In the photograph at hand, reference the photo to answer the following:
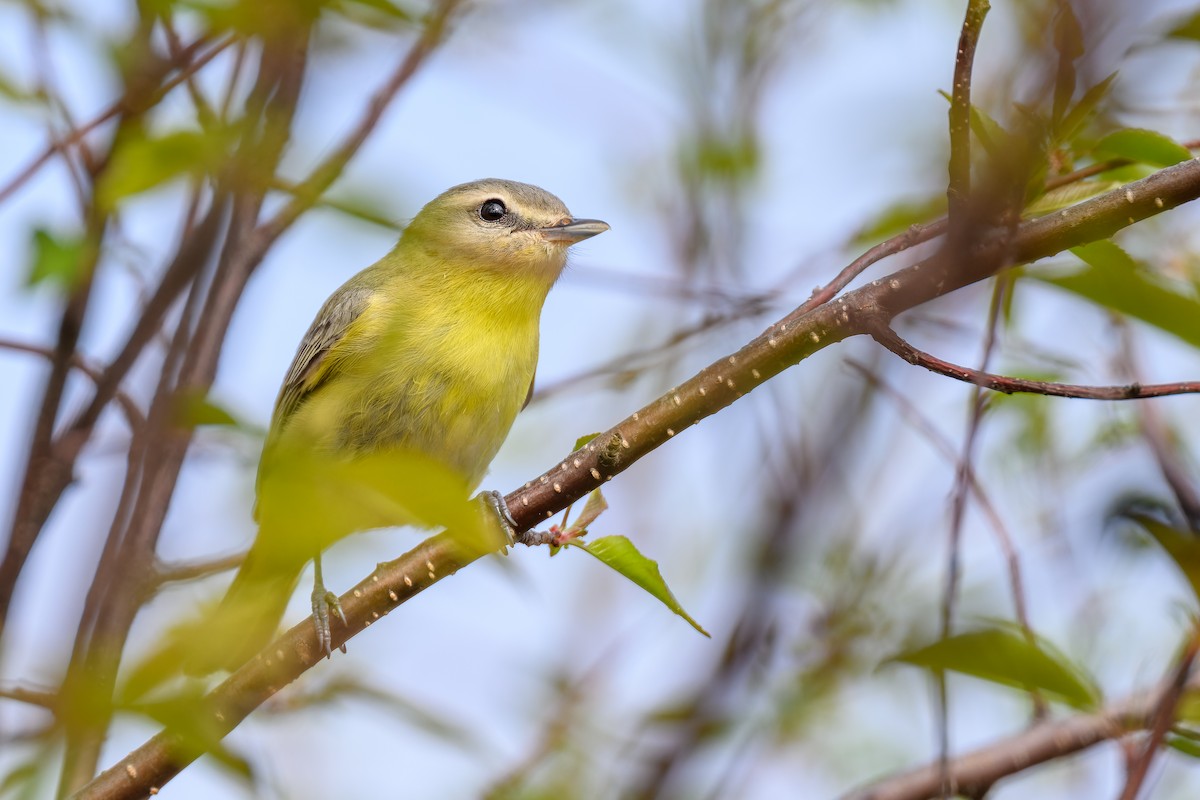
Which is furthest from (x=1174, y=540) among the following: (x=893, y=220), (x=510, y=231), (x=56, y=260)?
(x=510, y=231)

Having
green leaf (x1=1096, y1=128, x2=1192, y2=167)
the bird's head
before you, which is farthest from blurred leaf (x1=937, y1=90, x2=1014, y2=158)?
the bird's head

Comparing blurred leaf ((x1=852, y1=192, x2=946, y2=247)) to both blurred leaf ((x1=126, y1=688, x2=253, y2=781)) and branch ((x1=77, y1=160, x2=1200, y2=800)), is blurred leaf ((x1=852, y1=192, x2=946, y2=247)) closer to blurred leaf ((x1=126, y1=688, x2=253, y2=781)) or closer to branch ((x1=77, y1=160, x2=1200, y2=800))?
branch ((x1=77, y1=160, x2=1200, y2=800))

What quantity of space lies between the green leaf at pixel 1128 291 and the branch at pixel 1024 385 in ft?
0.49

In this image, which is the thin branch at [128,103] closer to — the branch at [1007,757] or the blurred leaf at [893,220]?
the blurred leaf at [893,220]

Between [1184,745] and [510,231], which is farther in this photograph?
[510,231]

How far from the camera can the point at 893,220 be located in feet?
9.81

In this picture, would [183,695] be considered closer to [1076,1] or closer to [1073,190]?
[1076,1]

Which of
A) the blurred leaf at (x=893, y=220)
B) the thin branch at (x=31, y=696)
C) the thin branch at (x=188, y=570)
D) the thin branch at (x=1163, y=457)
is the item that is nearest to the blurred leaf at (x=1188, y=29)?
the thin branch at (x=1163, y=457)

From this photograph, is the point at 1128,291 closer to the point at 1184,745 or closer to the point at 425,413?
the point at 1184,745

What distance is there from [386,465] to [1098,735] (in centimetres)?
257

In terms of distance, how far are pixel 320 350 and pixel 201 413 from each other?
8.92ft

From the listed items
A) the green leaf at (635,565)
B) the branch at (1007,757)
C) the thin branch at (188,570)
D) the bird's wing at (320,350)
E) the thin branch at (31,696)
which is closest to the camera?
the thin branch at (31,696)

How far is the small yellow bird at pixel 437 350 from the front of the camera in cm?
449

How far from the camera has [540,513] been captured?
8.30ft
